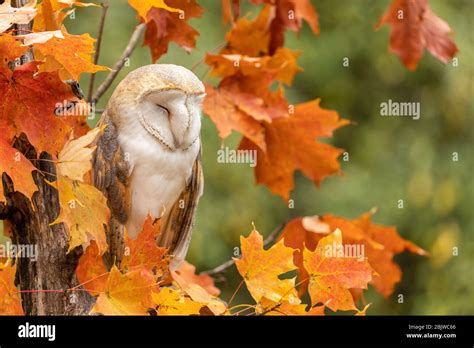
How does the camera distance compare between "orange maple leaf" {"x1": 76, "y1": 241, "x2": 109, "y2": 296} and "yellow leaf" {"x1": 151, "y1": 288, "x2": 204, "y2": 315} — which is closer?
"yellow leaf" {"x1": 151, "y1": 288, "x2": 204, "y2": 315}

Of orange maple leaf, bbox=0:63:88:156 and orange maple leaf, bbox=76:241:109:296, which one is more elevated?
orange maple leaf, bbox=0:63:88:156

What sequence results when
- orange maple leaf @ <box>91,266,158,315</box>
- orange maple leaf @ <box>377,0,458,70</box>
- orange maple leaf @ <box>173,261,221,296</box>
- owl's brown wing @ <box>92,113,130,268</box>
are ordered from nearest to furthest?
1. orange maple leaf @ <box>91,266,158,315</box>
2. owl's brown wing @ <box>92,113,130,268</box>
3. orange maple leaf @ <box>173,261,221,296</box>
4. orange maple leaf @ <box>377,0,458,70</box>

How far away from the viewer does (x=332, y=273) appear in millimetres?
1188

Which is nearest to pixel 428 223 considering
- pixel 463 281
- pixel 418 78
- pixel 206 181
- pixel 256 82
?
pixel 463 281

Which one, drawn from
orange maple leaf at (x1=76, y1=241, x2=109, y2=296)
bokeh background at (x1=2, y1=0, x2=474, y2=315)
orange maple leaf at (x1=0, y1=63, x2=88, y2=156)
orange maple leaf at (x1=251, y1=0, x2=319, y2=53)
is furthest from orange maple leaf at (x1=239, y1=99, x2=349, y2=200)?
bokeh background at (x1=2, y1=0, x2=474, y2=315)

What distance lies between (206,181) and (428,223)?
0.94m

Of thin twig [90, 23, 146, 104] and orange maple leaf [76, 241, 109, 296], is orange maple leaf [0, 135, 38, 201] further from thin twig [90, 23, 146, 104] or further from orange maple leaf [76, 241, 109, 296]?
thin twig [90, 23, 146, 104]

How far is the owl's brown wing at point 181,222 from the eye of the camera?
60.6 inches

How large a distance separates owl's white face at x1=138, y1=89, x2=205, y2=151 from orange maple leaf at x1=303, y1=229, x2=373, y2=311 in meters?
0.30

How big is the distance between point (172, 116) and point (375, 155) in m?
2.52

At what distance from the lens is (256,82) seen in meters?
1.60

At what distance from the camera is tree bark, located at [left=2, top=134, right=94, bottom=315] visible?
1.27 m

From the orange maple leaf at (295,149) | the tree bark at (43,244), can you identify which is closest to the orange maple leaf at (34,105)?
the tree bark at (43,244)
